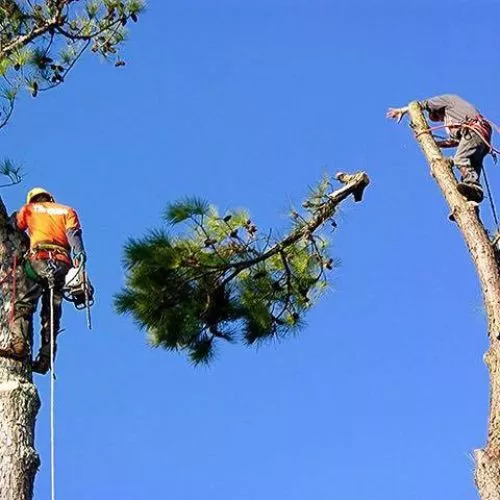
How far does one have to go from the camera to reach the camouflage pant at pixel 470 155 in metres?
5.43

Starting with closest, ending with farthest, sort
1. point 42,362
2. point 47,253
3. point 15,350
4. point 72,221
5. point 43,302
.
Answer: point 15,350 → point 42,362 → point 47,253 → point 43,302 → point 72,221

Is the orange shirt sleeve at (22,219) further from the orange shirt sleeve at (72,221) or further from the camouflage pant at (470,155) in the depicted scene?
the camouflage pant at (470,155)

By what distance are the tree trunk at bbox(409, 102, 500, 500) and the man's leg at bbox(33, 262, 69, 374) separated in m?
1.80

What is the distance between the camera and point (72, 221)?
19.2 feet

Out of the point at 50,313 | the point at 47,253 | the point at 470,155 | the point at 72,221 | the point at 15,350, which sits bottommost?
the point at 15,350

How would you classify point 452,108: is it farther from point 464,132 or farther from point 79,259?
point 79,259

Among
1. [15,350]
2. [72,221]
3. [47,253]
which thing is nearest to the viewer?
[15,350]

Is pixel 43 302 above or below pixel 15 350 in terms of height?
above

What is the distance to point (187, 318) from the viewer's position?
6.55 m

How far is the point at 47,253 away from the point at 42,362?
518mm

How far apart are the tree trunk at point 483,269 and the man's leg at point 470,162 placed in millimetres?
66

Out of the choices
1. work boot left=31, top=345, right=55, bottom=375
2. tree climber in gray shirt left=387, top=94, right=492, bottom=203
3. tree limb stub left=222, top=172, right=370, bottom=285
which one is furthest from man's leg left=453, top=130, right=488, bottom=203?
work boot left=31, top=345, right=55, bottom=375

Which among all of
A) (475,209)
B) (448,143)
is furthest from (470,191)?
(448,143)

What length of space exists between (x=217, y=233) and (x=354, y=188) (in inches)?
30.1
